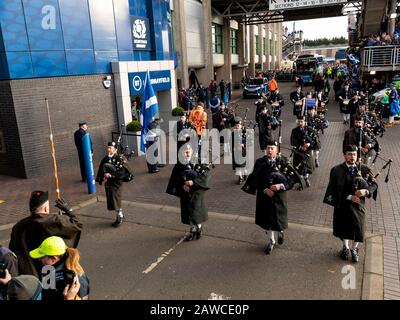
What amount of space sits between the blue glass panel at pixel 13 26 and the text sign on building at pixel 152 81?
4444 mm

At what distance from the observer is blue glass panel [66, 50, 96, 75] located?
12.1 metres

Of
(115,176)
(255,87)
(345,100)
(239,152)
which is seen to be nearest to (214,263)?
(115,176)

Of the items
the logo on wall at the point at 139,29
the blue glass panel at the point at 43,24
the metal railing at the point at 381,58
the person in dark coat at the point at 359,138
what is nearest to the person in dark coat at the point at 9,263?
the person in dark coat at the point at 359,138

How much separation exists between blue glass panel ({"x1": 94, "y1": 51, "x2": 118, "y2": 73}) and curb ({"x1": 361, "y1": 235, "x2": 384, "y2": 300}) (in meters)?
10.9

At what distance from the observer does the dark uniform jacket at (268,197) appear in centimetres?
611

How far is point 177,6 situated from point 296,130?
18.5 metres

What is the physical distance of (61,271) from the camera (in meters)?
3.48

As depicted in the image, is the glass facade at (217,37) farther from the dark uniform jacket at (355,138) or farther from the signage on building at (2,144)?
the dark uniform jacket at (355,138)

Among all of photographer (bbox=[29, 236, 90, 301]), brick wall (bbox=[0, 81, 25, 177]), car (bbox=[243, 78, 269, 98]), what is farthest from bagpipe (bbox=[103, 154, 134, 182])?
car (bbox=[243, 78, 269, 98])

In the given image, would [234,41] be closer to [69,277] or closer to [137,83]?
[137,83]

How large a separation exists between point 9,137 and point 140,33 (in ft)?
24.4

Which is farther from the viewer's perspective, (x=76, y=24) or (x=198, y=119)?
(x=198, y=119)

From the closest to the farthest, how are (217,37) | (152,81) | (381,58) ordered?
(152,81), (381,58), (217,37)

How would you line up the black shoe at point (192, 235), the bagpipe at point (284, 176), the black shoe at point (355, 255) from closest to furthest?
the black shoe at point (355, 255)
the bagpipe at point (284, 176)
the black shoe at point (192, 235)
